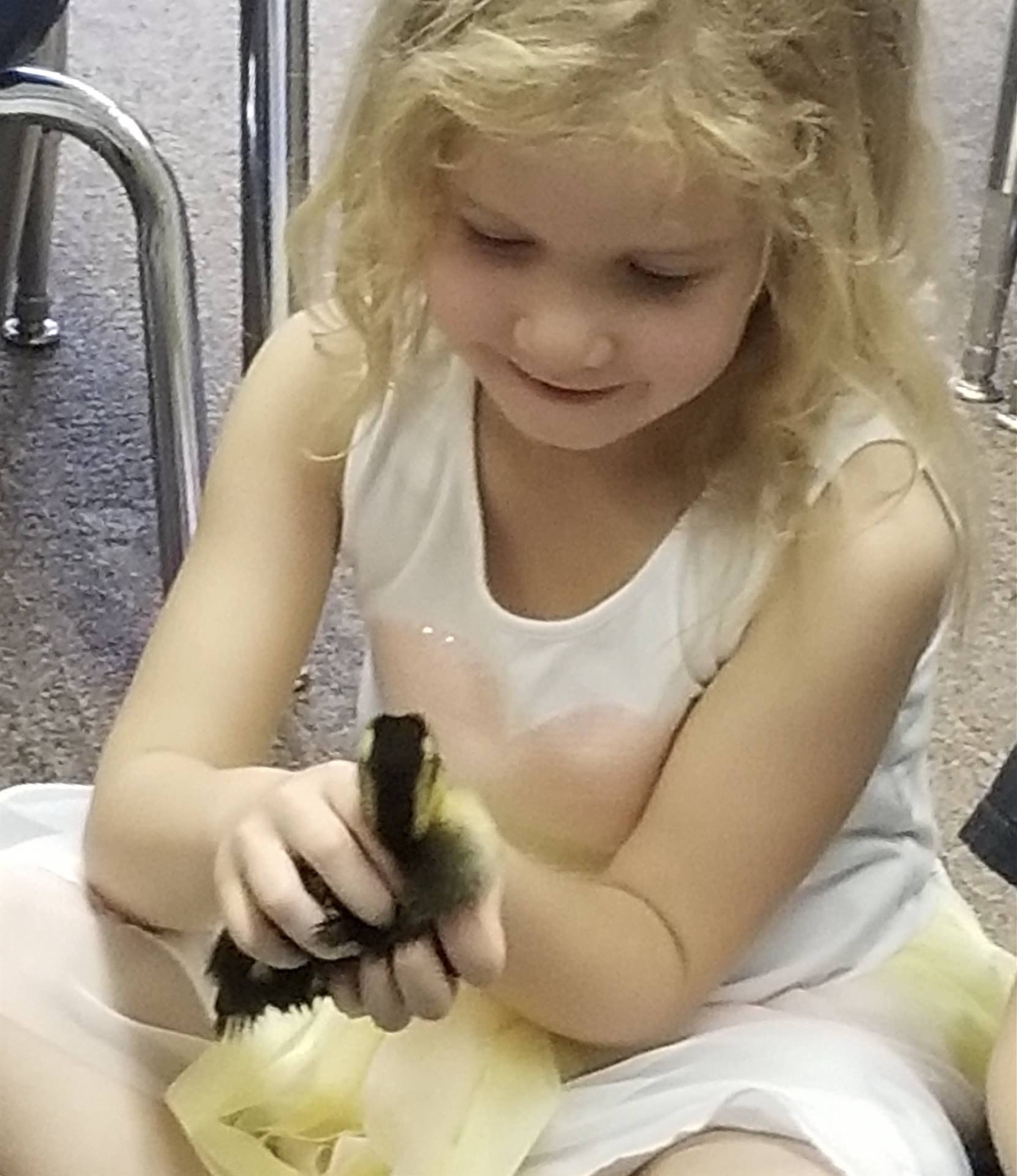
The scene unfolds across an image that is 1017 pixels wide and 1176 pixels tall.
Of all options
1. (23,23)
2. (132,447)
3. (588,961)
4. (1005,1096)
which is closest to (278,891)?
(588,961)

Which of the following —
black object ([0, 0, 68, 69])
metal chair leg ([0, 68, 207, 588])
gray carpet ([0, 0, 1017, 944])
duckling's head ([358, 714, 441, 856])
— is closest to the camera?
duckling's head ([358, 714, 441, 856])

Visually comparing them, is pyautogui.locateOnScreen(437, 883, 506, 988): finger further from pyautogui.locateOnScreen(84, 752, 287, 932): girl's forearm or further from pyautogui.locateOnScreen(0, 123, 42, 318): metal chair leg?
pyautogui.locateOnScreen(0, 123, 42, 318): metal chair leg

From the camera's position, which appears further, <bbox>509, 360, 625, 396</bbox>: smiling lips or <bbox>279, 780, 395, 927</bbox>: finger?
<bbox>509, 360, 625, 396</bbox>: smiling lips

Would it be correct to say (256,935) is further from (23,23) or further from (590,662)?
(23,23)

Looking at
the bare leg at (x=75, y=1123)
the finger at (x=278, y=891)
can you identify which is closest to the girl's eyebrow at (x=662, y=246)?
the finger at (x=278, y=891)

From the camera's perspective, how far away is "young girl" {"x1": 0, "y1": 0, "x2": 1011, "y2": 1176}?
2.29ft

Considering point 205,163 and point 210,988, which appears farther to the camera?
point 205,163

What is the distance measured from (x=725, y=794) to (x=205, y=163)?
3.70 feet

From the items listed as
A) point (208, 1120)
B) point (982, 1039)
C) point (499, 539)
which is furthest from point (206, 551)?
point (982, 1039)

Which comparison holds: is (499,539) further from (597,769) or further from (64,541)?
(64,541)

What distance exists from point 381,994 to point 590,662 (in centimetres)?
21

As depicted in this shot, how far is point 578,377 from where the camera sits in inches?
28.4

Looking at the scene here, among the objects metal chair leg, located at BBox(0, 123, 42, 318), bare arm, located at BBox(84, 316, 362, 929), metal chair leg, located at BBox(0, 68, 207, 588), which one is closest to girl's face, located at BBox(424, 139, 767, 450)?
bare arm, located at BBox(84, 316, 362, 929)

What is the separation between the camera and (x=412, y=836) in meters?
0.60
